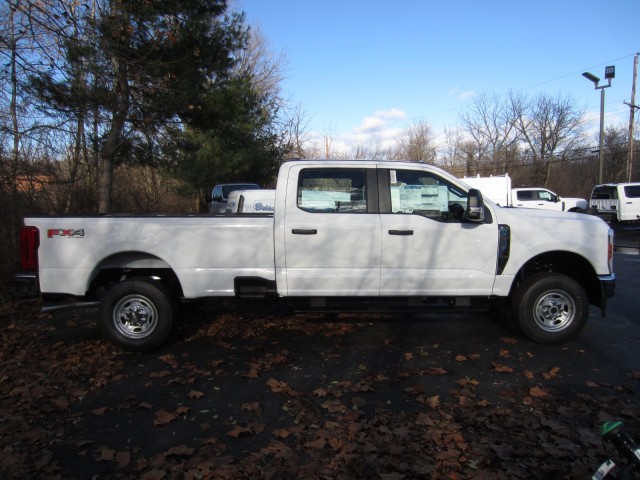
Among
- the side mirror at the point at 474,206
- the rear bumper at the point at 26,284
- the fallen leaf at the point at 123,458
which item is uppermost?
the side mirror at the point at 474,206

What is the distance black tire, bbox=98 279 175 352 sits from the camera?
5465mm

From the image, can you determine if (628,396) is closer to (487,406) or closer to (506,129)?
(487,406)

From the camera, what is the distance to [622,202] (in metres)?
24.5

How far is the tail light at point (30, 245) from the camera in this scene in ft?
17.7

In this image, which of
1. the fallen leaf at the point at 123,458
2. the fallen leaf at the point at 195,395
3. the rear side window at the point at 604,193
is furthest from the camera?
the rear side window at the point at 604,193

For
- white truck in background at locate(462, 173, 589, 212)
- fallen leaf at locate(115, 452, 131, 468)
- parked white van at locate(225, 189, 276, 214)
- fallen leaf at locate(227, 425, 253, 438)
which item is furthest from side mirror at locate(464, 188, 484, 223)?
white truck in background at locate(462, 173, 589, 212)

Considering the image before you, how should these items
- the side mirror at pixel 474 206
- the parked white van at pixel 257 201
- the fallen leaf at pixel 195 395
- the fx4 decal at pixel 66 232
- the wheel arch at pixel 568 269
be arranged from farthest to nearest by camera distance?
1. the parked white van at pixel 257 201
2. the wheel arch at pixel 568 269
3. the fx4 decal at pixel 66 232
4. the side mirror at pixel 474 206
5. the fallen leaf at pixel 195 395

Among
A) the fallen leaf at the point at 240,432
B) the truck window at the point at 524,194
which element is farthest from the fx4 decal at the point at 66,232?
the truck window at the point at 524,194

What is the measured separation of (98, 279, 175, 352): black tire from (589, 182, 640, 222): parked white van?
81.6 feet

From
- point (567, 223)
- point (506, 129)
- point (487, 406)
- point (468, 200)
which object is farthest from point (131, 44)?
point (506, 129)

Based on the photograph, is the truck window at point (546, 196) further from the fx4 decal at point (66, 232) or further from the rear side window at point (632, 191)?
the fx4 decal at point (66, 232)

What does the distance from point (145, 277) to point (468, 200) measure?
146 inches

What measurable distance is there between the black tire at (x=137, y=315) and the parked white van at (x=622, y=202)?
2488cm

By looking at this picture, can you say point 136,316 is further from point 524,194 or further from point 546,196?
point 546,196
